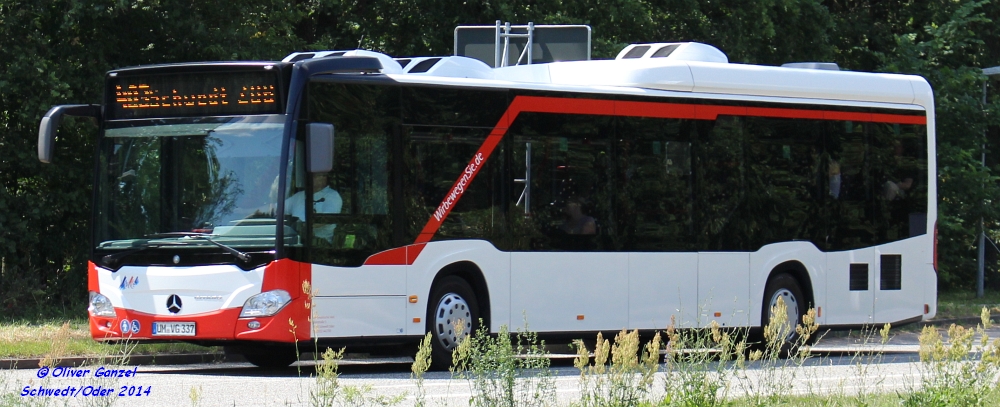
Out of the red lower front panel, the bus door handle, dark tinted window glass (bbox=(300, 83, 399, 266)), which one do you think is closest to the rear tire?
the bus door handle

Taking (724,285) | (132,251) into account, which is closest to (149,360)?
(132,251)

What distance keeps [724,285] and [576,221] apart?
212 centimetres

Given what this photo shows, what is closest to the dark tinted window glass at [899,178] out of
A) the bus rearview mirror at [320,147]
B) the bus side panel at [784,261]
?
the bus side panel at [784,261]

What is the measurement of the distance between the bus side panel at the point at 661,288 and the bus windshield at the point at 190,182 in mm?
4129

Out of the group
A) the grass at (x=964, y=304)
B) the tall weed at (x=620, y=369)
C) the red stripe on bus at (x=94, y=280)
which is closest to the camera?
the tall weed at (x=620, y=369)

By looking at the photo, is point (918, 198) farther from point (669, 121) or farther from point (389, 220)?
point (389, 220)

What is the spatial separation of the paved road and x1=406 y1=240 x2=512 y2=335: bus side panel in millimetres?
619

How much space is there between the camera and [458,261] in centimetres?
1292

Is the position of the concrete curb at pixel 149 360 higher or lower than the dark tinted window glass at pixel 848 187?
lower

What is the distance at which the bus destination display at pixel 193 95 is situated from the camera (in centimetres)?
1208

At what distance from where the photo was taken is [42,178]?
20922mm

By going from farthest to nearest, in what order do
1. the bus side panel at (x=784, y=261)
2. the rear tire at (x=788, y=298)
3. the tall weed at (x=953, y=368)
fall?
the rear tire at (x=788, y=298)
the bus side panel at (x=784, y=261)
the tall weed at (x=953, y=368)

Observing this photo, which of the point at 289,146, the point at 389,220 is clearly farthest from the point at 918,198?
the point at 289,146

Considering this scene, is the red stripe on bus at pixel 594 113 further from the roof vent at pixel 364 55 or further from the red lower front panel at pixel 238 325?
the red lower front panel at pixel 238 325
